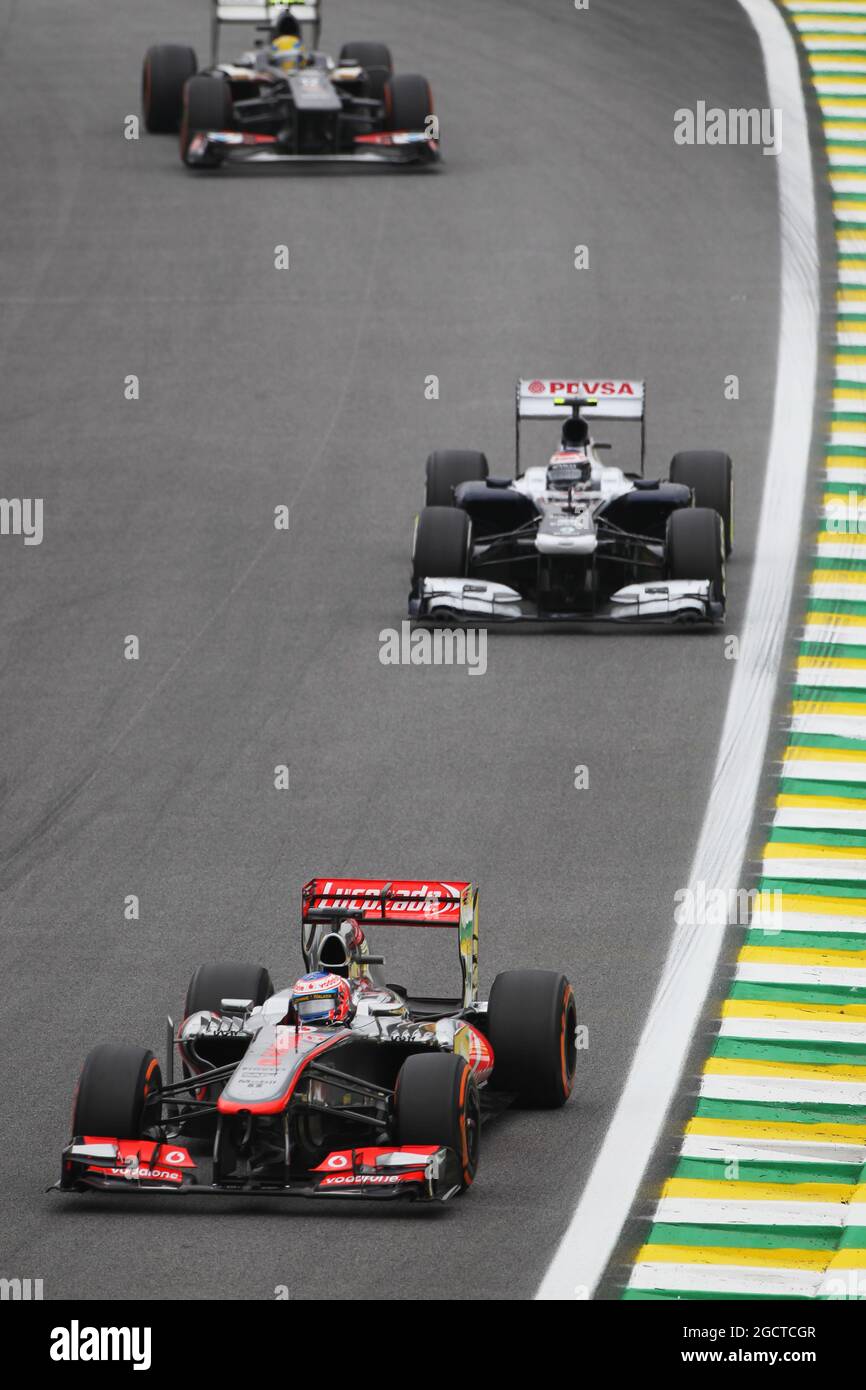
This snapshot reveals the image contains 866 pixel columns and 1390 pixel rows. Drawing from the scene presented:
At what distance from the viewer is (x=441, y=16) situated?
43469mm

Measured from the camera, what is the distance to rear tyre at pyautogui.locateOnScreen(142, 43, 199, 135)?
121 feet

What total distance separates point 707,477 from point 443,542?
2673 millimetres

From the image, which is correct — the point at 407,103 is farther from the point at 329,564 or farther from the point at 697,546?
the point at 697,546

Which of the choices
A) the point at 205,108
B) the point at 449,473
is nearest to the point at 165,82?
the point at 205,108

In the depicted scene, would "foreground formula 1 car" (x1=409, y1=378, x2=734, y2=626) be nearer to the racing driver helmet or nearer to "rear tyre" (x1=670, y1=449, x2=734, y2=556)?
"rear tyre" (x1=670, y1=449, x2=734, y2=556)

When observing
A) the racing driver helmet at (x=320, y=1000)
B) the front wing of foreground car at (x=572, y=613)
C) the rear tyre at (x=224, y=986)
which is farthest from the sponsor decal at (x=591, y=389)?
the racing driver helmet at (x=320, y=1000)

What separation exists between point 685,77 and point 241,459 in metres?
14.0

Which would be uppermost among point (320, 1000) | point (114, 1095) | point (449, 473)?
point (449, 473)

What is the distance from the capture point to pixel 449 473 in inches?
990

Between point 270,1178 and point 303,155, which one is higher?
point 303,155

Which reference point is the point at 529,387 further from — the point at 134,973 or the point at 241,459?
the point at 134,973

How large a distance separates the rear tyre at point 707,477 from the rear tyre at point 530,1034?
1065cm

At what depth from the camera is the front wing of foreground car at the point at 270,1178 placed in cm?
1312

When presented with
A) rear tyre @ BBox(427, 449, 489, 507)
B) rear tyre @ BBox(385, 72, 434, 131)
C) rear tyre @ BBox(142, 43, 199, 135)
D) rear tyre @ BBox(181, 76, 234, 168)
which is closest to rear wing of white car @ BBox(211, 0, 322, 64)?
rear tyre @ BBox(142, 43, 199, 135)
